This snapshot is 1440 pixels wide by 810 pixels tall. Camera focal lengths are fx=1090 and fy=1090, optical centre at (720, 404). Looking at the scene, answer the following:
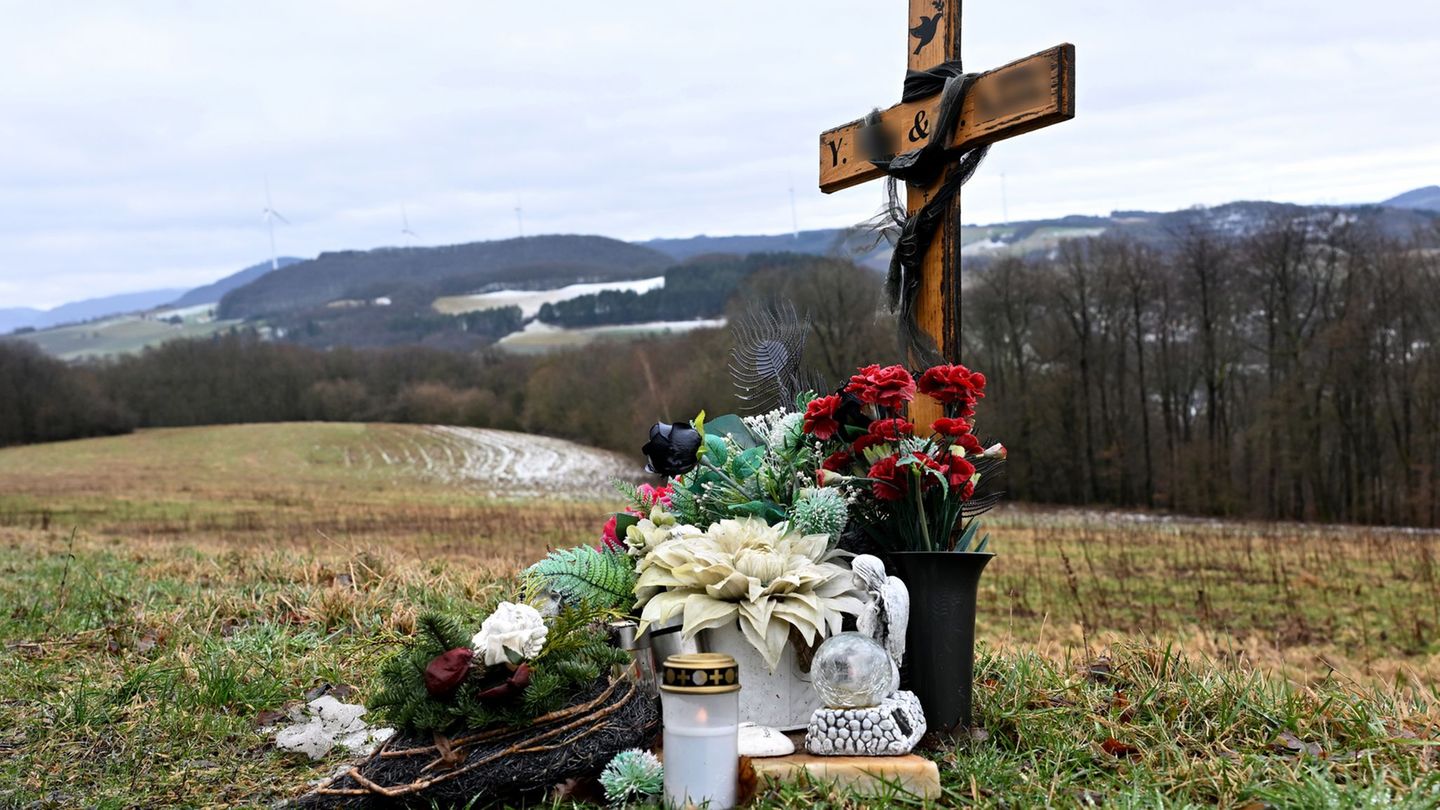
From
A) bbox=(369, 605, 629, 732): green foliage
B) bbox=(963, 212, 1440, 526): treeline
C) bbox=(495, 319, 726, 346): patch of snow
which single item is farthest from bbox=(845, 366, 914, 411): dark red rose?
bbox=(495, 319, 726, 346): patch of snow

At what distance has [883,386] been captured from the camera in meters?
3.90

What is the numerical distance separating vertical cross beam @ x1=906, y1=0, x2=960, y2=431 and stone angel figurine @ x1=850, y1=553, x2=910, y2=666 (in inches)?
39.2

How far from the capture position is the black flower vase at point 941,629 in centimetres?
374

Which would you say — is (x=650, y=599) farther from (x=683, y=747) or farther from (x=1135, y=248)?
(x=1135, y=248)

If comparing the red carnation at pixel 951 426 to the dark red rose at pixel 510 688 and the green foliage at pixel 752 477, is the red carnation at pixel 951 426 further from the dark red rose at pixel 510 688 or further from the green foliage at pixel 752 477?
the dark red rose at pixel 510 688

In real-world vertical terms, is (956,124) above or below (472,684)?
above

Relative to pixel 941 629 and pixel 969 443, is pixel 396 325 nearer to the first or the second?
pixel 969 443

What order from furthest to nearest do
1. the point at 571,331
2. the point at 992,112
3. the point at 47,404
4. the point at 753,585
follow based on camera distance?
the point at 571,331
the point at 47,404
the point at 992,112
the point at 753,585

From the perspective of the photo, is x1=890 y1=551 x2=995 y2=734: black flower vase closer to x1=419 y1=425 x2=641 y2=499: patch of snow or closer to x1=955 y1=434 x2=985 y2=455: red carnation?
x1=955 y1=434 x2=985 y2=455: red carnation

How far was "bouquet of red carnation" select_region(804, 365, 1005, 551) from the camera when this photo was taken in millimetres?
3900

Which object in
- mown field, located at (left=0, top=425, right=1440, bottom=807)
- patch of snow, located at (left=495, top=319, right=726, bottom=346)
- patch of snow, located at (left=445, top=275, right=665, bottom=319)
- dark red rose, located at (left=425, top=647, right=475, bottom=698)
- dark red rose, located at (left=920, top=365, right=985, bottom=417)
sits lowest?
patch of snow, located at (left=495, top=319, right=726, bottom=346)

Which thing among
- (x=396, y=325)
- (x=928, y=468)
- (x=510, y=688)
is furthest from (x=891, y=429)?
(x=396, y=325)

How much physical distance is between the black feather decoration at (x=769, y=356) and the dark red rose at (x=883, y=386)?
841 millimetres

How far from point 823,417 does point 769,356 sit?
860mm
